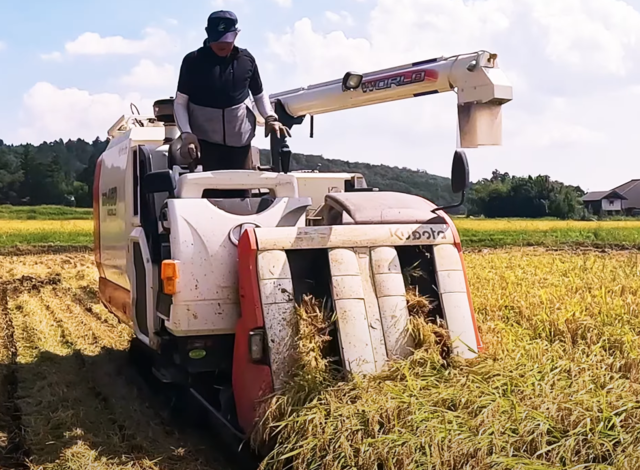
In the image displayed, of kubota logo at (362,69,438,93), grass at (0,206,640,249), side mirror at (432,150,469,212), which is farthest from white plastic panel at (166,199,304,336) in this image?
grass at (0,206,640,249)

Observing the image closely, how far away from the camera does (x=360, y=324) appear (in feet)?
15.3

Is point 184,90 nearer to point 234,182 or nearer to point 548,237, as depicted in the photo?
point 234,182

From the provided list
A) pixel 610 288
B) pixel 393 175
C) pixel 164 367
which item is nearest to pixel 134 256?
pixel 164 367

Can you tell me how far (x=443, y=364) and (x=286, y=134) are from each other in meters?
2.43

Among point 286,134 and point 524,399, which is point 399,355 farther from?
point 286,134

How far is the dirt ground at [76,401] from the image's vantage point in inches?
195

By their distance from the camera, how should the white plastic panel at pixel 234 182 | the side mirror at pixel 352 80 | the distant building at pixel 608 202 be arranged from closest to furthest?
the white plastic panel at pixel 234 182 < the side mirror at pixel 352 80 < the distant building at pixel 608 202

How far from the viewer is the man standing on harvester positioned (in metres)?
5.96

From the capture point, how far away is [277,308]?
4.65m

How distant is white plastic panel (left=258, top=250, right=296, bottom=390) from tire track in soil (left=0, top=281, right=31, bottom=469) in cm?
178

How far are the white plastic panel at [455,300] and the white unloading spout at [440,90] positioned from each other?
2.37 metres

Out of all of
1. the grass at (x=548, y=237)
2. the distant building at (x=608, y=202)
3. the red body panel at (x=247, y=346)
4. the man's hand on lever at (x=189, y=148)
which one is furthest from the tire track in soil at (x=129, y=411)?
the distant building at (x=608, y=202)

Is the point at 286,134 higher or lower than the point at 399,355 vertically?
higher

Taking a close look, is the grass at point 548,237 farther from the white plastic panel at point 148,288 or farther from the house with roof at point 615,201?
the house with roof at point 615,201
